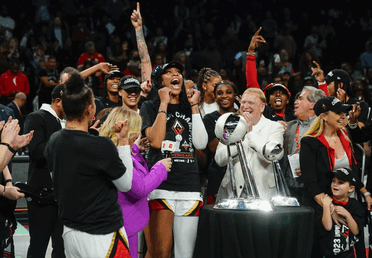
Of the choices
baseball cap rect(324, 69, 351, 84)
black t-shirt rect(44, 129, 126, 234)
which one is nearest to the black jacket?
black t-shirt rect(44, 129, 126, 234)

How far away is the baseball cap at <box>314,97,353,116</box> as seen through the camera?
374 cm

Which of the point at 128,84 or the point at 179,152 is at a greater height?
the point at 128,84

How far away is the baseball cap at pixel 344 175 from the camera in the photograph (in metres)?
3.67

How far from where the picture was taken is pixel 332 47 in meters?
13.1

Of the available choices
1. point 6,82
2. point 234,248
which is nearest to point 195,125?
point 234,248

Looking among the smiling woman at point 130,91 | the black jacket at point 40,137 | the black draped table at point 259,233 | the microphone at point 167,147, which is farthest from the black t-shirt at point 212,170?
the black jacket at point 40,137

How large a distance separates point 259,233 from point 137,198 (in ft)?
2.64

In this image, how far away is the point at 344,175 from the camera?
144 inches

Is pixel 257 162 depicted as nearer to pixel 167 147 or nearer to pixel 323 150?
pixel 323 150

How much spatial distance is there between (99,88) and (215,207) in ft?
21.0

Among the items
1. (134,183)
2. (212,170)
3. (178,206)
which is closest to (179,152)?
(178,206)

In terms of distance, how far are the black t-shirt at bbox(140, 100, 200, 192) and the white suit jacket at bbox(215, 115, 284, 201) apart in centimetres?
21

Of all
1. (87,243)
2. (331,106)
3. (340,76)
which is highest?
(340,76)

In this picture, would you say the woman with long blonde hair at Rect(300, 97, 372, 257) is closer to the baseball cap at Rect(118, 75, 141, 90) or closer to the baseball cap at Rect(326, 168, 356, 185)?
the baseball cap at Rect(326, 168, 356, 185)
